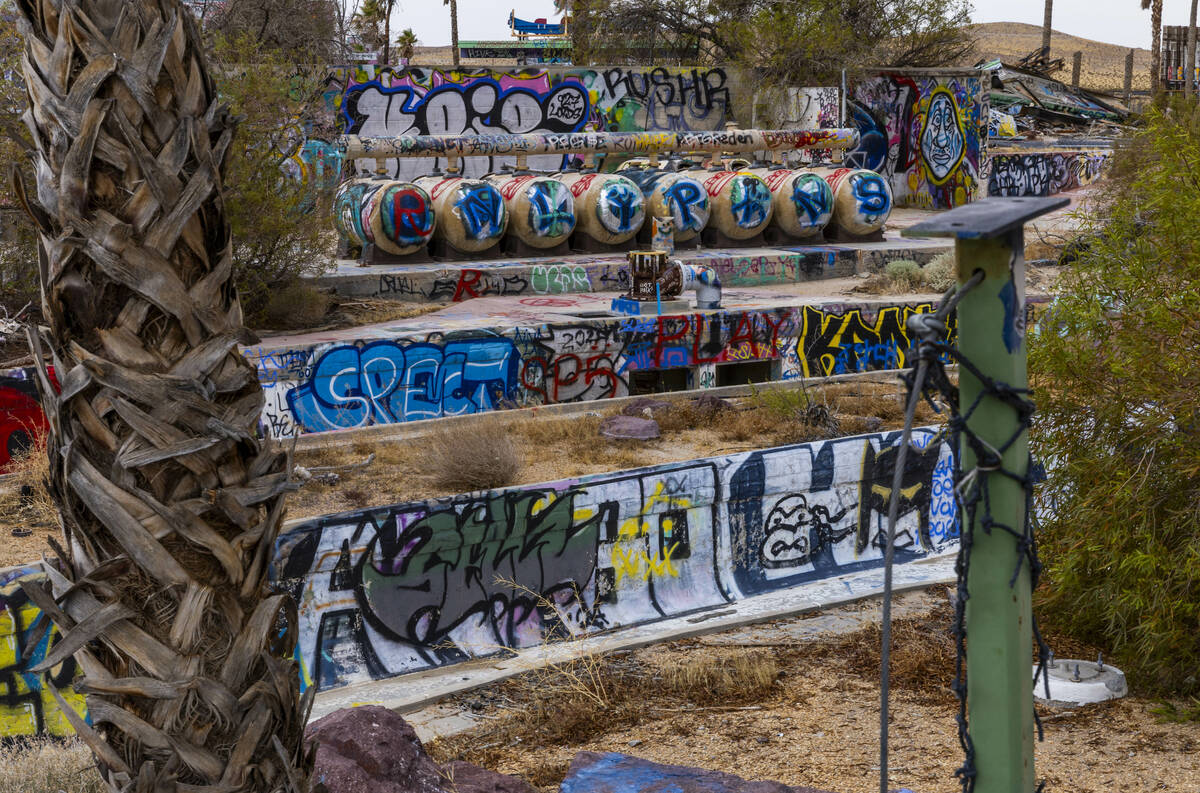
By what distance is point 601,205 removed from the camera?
25203 millimetres

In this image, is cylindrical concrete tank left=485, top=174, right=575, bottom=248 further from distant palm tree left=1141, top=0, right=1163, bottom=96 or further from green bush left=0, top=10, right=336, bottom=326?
distant palm tree left=1141, top=0, right=1163, bottom=96

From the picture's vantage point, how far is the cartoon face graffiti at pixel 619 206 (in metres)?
25.2

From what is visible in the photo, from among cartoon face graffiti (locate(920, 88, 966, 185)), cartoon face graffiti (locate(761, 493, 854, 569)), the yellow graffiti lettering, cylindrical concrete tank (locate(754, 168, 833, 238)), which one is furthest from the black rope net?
cartoon face graffiti (locate(920, 88, 966, 185))

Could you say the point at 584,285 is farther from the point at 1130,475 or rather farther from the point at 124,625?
the point at 124,625

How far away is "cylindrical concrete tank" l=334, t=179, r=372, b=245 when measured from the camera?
23703 mm

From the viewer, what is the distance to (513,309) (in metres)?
21.2

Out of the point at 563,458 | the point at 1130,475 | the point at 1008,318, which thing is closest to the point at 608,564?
the point at 563,458

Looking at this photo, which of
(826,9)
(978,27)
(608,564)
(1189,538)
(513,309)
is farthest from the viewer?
(978,27)

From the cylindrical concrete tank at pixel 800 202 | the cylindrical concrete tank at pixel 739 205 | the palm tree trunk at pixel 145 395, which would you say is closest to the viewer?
the palm tree trunk at pixel 145 395

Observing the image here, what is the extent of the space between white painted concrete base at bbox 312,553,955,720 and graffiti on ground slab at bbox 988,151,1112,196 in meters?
29.7

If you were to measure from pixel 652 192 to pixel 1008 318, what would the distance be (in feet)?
78.0

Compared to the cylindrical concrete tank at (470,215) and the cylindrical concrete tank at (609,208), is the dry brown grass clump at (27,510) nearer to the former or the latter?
the cylindrical concrete tank at (470,215)

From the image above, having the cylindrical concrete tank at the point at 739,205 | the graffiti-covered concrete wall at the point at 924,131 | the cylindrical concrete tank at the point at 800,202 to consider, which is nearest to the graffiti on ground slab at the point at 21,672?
the cylindrical concrete tank at the point at 739,205

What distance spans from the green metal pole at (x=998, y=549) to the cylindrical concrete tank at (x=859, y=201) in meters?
25.3
